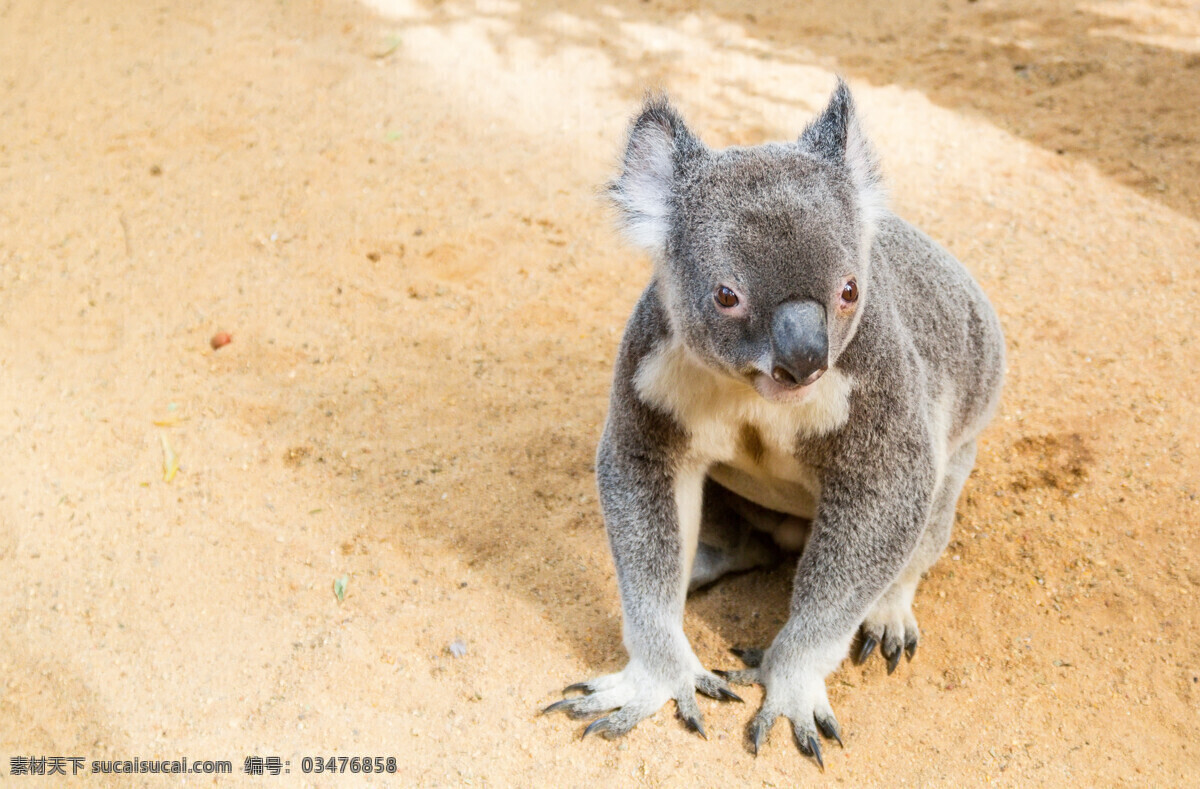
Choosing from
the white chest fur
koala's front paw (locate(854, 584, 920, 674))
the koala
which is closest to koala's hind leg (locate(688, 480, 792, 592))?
the koala

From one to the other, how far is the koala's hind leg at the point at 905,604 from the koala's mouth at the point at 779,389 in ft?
4.25

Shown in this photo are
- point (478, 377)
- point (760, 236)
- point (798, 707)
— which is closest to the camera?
point (760, 236)

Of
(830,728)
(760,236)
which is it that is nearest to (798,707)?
(830,728)

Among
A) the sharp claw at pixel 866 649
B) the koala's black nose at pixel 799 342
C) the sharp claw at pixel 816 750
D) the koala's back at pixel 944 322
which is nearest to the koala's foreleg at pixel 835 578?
the sharp claw at pixel 816 750

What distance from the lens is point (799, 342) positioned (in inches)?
97.0

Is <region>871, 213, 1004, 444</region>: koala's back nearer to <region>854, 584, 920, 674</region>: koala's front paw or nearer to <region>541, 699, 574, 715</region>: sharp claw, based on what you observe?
<region>854, 584, 920, 674</region>: koala's front paw

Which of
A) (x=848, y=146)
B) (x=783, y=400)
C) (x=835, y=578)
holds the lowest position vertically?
(x=835, y=578)

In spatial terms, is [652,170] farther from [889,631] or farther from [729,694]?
[889,631]

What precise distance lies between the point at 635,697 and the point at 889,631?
3.21 feet

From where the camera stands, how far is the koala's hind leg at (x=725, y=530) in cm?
396

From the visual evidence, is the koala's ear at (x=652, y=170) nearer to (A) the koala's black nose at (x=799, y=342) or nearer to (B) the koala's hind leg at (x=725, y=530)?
(A) the koala's black nose at (x=799, y=342)

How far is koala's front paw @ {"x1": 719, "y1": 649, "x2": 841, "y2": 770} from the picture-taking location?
330cm

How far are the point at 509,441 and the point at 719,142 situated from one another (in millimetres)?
3017

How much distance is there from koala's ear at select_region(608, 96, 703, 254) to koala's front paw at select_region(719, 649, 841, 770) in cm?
146
